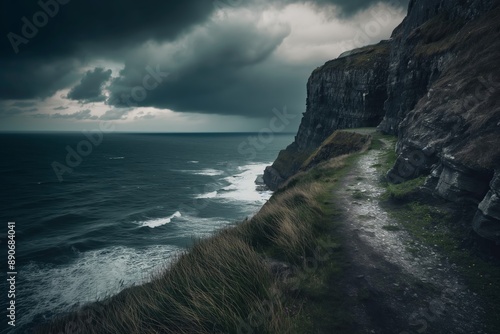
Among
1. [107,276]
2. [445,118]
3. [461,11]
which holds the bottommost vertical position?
[107,276]

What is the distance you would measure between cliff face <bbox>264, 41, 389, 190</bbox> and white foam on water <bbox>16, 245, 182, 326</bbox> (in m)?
34.3

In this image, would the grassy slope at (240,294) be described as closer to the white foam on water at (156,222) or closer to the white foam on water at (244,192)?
the white foam on water at (156,222)

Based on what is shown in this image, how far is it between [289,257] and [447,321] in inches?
140

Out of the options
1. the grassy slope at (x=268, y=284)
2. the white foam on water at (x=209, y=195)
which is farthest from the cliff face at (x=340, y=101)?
the grassy slope at (x=268, y=284)

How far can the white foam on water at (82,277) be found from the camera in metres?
18.2

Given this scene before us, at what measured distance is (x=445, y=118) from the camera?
35.7ft

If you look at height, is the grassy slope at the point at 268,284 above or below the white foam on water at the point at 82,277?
above

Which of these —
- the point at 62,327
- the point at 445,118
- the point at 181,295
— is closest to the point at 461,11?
the point at 445,118

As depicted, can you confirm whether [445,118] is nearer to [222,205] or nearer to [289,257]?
[289,257]

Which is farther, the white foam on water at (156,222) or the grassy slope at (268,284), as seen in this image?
the white foam on water at (156,222)

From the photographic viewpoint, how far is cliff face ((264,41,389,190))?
1747 inches

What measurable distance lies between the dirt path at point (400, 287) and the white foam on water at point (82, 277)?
610 inches

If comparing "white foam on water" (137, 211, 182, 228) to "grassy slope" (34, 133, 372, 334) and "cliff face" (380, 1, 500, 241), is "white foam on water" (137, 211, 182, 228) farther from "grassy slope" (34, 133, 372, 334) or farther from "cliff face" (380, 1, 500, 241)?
"cliff face" (380, 1, 500, 241)

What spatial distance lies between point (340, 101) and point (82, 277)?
50621 mm
